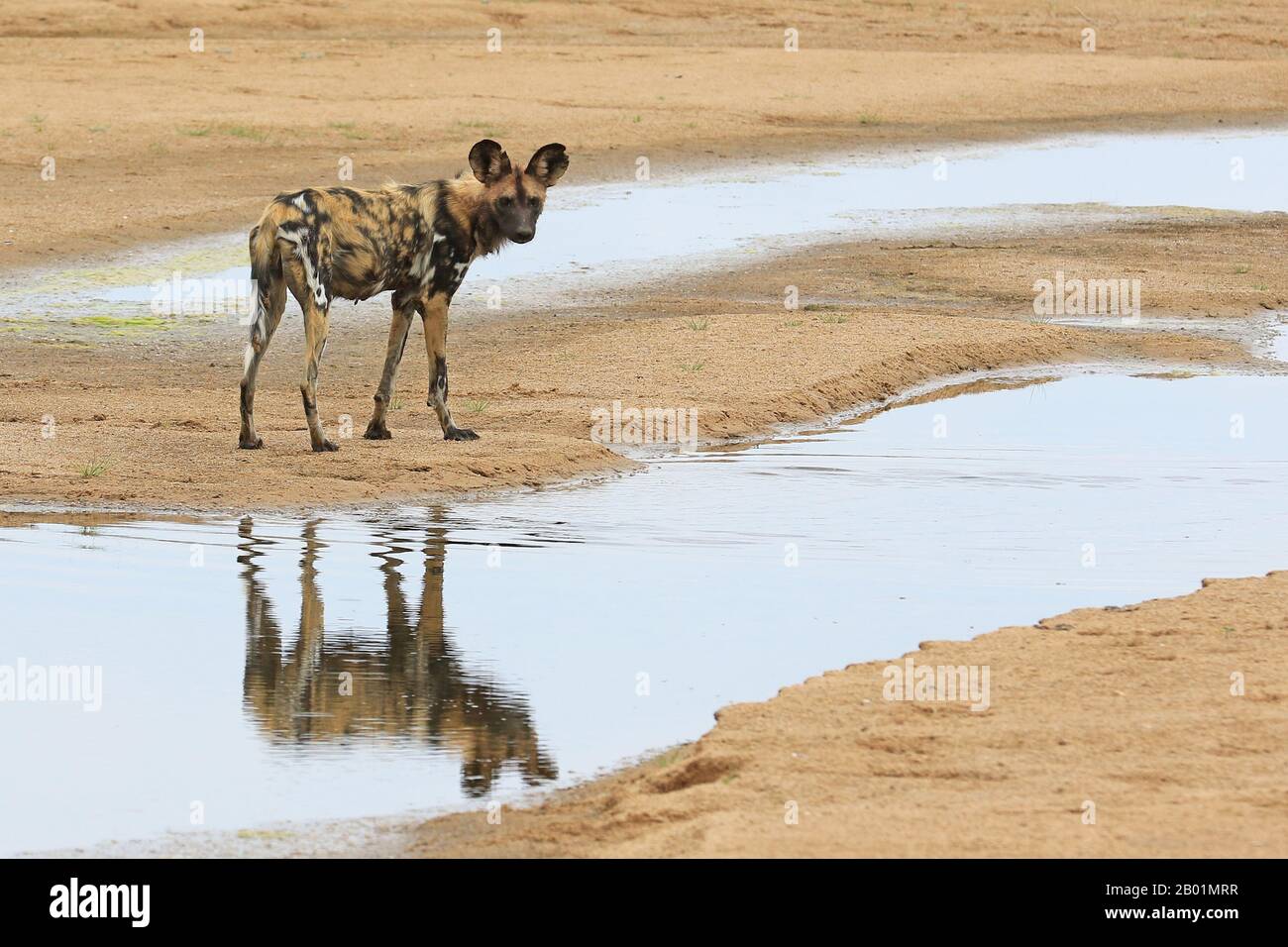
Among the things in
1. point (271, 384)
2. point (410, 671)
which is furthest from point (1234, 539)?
point (271, 384)

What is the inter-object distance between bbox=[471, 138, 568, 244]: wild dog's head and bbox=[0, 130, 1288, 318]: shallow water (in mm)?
6502

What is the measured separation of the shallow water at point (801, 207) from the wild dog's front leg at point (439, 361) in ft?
20.3

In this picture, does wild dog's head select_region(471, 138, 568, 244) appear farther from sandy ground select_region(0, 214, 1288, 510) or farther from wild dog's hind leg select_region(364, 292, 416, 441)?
sandy ground select_region(0, 214, 1288, 510)

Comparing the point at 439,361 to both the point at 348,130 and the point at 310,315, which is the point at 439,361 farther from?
the point at 348,130

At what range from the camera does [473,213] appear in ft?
42.1

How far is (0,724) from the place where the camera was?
7570 mm

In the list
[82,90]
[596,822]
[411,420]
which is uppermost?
[82,90]

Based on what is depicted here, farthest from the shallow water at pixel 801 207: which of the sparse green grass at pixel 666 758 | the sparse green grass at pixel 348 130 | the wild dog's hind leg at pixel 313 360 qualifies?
the sparse green grass at pixel 666 758

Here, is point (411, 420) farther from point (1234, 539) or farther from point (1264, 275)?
point (1264, 275)

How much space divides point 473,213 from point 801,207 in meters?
14.0

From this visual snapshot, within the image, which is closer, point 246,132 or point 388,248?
point 388,248

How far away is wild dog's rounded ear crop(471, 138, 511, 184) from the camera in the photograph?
12586mm

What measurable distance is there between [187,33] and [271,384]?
24429mm

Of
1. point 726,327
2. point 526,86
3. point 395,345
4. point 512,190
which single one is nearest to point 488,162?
point 512,190
